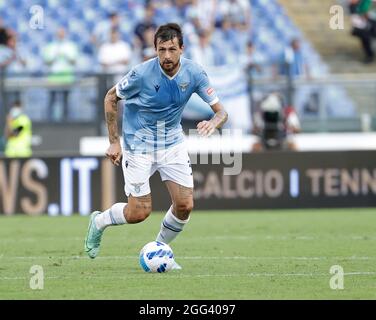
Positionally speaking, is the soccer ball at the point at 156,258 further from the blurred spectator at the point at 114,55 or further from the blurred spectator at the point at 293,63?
the blurred spectator at the point at 114,55

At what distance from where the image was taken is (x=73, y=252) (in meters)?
12.5

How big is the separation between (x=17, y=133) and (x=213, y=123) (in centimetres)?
1017

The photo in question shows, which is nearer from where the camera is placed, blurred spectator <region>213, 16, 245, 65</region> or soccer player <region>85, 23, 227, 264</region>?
soccer player <region>85, 23, 227, 264</region>

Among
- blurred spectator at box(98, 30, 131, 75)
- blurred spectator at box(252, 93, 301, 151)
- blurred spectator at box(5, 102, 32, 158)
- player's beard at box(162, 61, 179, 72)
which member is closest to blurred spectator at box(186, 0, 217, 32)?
blurred spectator at box(98, 30, 131, 75)

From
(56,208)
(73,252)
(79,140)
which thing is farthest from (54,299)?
(79,140)

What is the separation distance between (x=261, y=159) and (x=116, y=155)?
30.3 ft

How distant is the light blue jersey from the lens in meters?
10.3

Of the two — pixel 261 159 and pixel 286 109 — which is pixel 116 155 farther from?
pixel 286 109

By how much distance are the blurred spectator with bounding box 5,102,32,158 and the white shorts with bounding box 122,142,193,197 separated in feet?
30.4

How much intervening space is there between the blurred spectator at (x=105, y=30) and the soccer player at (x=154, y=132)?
40.3 ft

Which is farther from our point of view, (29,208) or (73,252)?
(29,208)

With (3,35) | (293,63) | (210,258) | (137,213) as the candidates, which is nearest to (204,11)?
(293,63)

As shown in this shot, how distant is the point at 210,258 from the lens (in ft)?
38.8

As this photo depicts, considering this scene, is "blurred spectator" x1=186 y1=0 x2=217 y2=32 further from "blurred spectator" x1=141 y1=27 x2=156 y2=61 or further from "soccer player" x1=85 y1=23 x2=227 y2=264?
"soccer player" x1=85 y1=23 x2=227 y2=264
